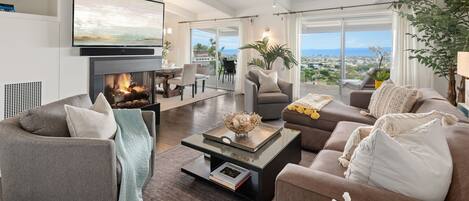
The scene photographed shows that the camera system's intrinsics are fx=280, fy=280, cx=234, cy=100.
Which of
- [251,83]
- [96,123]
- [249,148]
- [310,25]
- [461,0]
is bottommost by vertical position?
[249,148]

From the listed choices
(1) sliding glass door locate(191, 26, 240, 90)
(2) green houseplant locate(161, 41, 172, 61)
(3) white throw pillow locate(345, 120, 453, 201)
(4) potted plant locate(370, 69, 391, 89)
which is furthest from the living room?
(2) green houseplant locate(161, 41, 172, 61)

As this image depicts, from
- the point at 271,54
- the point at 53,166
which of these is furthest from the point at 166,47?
the point at 53,166

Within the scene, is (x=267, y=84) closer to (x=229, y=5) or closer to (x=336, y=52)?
(x=336, y=52)

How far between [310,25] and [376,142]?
19.1ft

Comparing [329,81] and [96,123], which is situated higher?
[329,81]

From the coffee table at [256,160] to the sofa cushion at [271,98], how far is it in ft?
6.63

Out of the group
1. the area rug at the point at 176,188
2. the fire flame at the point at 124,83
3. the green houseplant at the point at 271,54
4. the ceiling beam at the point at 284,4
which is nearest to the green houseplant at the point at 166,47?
the green houseplant at the point at 271,54

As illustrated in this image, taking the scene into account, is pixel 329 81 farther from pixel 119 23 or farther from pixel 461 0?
pixel 119 23

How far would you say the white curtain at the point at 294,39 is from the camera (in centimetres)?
647

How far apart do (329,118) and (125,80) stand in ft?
10.2

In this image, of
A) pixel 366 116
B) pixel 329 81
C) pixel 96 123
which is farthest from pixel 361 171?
pixel 329 81

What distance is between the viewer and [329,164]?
1845 millimetres

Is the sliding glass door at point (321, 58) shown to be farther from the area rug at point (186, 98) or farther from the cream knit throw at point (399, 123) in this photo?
the cream knit throw at point (399, 123)

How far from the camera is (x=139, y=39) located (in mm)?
4215
